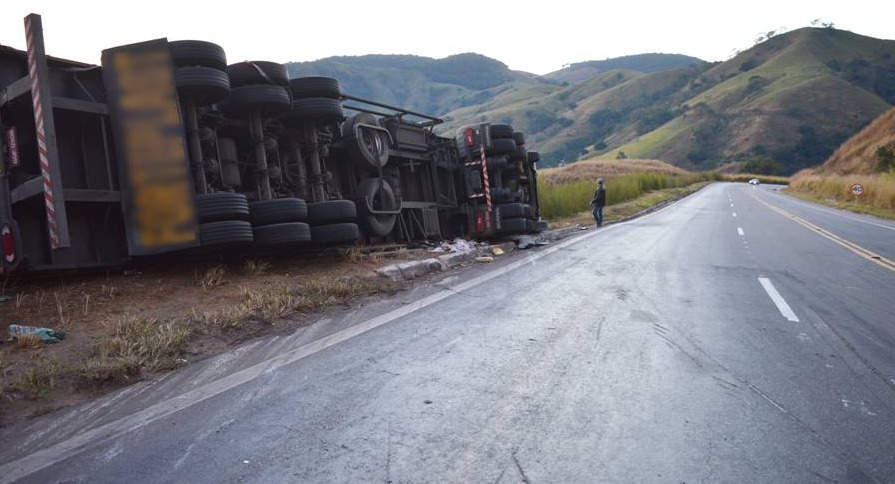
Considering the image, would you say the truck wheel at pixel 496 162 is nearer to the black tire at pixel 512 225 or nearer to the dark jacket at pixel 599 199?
the black tire at pixel 512 225

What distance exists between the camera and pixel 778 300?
650 cm

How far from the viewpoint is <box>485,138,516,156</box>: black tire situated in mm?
12734

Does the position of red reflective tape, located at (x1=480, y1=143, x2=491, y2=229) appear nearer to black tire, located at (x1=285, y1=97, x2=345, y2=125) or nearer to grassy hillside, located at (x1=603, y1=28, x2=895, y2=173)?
black tire, located at (x1=285, y1=97, x2=345, y2=125)

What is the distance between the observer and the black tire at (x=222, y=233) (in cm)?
632

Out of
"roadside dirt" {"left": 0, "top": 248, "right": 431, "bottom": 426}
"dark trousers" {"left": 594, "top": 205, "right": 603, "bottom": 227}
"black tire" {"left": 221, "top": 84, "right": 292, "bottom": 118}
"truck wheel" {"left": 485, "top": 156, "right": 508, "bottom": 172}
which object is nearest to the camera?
"roadside dirt" {"left": 0, "top": 248, "right": 431, "bottom": 426}

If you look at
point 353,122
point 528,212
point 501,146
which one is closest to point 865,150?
point 528,212

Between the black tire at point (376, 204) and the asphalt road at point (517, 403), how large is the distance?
136 inches

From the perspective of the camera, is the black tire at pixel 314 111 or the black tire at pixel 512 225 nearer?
the black tire at pixel 314 111

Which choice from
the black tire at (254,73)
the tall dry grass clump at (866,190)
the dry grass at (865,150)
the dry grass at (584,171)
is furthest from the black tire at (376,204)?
the dry grass at (865,150)

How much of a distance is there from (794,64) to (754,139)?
54.5m

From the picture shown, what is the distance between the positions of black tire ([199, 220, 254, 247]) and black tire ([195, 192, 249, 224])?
0.24 feet

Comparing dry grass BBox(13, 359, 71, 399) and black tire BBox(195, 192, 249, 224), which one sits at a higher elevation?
black tire BBox(195, 192, 249, 224)

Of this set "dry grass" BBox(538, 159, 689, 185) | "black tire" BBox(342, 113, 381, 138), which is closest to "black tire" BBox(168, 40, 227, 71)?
"black tire" BBox(342, 113, 381, 138)

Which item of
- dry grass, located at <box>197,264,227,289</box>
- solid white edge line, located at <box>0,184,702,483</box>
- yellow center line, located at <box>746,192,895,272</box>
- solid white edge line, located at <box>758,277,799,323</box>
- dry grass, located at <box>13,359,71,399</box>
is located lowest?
yellow center line, located at <box>746,192,895,272</box>
